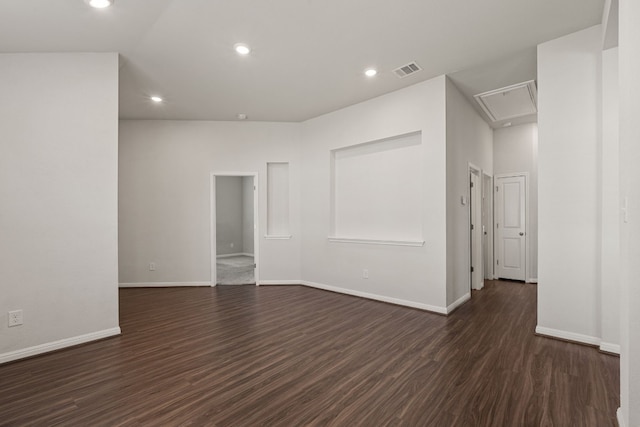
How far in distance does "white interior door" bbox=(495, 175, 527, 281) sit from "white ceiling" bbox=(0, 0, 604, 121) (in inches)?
105

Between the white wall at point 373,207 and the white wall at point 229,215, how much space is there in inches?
184

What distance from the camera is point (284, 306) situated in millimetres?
4406

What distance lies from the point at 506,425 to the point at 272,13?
352 centimetres

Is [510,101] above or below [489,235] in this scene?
above

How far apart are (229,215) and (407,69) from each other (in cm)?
740

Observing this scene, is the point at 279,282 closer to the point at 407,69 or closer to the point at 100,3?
the point at 407,69

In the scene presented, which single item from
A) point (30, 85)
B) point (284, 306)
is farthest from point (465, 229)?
point (30, 85)

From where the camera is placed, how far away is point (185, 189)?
586cm

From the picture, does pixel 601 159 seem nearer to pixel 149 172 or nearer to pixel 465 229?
pixel 465 229

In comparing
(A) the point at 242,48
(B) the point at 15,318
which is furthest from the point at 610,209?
(B) the point at 15,318

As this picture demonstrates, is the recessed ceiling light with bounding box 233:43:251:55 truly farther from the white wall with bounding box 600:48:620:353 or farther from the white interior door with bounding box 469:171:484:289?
the white interior door with bounding box 469:171:484:289

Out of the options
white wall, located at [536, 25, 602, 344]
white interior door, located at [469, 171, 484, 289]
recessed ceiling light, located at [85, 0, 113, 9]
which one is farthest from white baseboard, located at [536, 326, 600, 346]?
recessed ceiling light, located at [85, 0, 113, 9]

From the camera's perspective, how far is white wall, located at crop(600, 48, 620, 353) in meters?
2.82

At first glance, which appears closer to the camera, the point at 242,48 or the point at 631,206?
the point at 631,206
